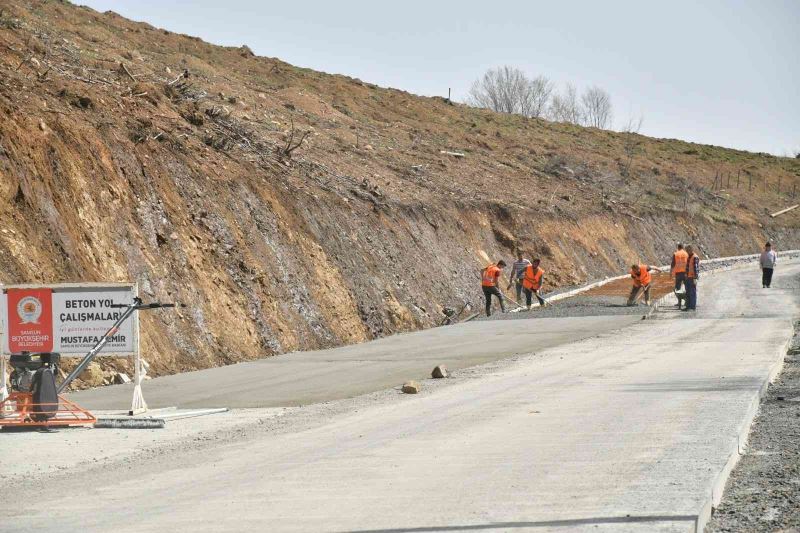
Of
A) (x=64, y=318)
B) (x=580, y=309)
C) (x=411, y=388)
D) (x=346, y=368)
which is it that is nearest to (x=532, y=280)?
(x=580, y=309)

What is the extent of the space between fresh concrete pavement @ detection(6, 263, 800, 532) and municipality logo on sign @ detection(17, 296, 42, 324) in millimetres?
2723

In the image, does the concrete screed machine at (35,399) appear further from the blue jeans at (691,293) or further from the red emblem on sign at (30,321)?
the blue jeans at (691,293)

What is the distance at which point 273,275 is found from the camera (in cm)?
2583

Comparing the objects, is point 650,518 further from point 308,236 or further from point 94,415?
point 308,236

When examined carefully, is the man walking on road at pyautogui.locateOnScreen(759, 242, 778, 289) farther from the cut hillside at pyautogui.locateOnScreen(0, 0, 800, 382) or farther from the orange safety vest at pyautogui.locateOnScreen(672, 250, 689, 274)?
the orange safety vest at pyautogui.locateOnScreen(672, 250, 689, 274)

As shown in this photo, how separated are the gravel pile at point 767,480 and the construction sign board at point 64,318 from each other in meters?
7.63

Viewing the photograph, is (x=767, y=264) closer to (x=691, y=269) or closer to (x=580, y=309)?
(x=691, y=269)

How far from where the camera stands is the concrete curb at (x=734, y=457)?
819cm

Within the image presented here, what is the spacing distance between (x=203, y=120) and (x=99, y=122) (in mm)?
6793

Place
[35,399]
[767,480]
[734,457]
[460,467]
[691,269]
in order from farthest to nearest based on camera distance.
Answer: [691,269] → [35,399] → [734,457] → [460,467] → [767,480]

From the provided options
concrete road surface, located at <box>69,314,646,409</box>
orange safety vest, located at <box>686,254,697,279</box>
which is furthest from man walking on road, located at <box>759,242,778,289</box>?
concrete road surface, located at <box>69,314,646,409</box>

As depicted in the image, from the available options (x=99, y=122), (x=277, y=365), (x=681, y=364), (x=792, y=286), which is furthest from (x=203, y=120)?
(x=792, y=286)

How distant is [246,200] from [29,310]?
13.0 meters

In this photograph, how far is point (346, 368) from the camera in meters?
21.0
